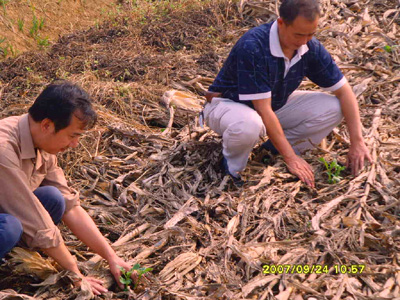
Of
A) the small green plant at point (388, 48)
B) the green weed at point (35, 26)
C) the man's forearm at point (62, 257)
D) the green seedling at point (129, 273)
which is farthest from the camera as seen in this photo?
the green weed at point (35, 26)

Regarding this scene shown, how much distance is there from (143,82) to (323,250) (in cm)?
257

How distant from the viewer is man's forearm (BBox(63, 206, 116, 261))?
93.2 inches

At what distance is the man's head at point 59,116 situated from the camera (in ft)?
7.15

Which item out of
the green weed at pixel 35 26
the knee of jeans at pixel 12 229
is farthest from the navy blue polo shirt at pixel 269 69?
the green weed at pixel 35 26

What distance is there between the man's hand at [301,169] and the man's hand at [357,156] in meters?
0.27

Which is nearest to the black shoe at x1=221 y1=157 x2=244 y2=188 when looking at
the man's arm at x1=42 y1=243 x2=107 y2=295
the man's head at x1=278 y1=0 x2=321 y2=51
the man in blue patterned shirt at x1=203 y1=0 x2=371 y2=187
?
the man in blue patterned shirt at x1=203 y1=0 x2=371 y2=187

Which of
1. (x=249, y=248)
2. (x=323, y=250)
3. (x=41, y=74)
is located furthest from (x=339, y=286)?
(x=41, y=74)

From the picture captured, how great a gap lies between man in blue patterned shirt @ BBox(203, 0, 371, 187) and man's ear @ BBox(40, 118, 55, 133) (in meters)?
1.27

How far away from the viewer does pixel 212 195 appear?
3.12 meters

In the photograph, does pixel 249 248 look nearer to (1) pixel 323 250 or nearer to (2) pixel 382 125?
(1) pixel 323 250

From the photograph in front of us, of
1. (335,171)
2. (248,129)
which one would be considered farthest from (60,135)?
(335,171)

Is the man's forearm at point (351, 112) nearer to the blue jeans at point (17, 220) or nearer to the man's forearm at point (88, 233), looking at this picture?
the man's forearm at point (88, 233)

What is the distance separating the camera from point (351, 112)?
10.8 feet

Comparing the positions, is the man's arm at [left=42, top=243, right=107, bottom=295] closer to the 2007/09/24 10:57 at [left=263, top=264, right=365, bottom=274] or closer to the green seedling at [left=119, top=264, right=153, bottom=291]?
the green seedling at [left=119, top=264, right=153, bottom=291]
